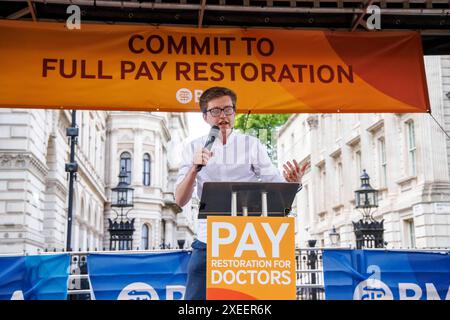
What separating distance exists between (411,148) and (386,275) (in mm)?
19786

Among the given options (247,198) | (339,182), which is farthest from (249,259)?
(339,182)

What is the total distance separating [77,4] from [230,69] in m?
2.21

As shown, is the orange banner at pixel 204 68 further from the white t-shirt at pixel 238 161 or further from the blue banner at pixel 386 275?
the blue banner at pixel 386 275

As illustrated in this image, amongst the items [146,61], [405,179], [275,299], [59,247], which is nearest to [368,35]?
[146,61]

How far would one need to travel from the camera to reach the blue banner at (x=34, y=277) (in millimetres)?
8578

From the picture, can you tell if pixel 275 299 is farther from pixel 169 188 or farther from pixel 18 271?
pixel 169 188

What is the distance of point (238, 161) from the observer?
6516 mm

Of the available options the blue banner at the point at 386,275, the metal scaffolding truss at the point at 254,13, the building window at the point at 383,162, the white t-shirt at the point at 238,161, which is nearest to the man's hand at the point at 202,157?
the white t-shirt at the point at 238,161

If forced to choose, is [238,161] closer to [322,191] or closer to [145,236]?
[322,191]

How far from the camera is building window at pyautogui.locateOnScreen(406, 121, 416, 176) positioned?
89.9ft

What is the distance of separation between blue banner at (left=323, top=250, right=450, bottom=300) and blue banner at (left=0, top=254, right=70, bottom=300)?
405 cm

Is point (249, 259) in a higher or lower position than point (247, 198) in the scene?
lower

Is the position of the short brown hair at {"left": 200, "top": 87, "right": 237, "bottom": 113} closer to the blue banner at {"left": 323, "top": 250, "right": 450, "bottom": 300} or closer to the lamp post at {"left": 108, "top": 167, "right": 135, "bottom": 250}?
the blue banner at {"left": 323, "top": 250, "right": 450, "bottom": 300}

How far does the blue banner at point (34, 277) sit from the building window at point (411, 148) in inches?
842
